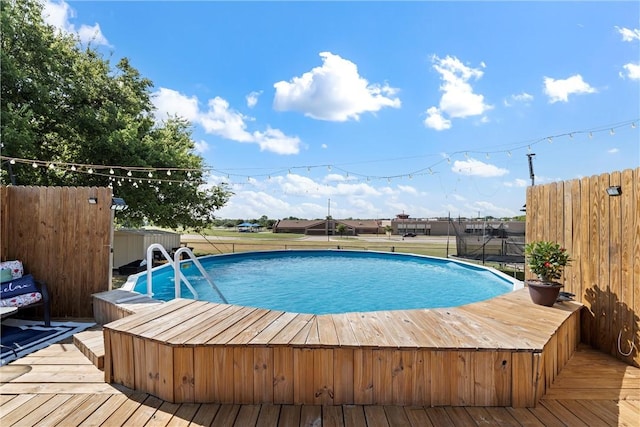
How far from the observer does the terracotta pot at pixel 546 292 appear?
2909 mm

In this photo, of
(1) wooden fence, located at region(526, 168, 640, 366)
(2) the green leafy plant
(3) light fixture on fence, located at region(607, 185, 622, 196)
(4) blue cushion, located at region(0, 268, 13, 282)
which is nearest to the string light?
(4) blue cushion, located at region(0, 268, 13, 282)

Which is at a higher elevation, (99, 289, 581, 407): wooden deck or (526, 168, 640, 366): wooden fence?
(526, 168, 640, 366): wooden fence

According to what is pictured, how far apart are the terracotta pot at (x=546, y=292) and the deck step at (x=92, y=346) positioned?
13.4ft

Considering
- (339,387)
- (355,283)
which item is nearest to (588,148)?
(355,283)

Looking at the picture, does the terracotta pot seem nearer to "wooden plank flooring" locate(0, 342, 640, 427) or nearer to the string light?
"wooden plank flooring" locate(0, 342, 640, 427)

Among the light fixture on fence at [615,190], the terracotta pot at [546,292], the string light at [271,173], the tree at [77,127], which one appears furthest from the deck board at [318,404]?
the tree at [77,127]

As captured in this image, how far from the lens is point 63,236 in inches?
156

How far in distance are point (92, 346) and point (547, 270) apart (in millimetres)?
4435

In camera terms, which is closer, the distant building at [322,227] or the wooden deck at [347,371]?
the wooden deck at [347,371]

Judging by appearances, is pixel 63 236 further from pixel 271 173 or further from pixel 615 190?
pixel 615 190

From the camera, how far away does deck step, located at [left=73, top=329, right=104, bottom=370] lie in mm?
2477

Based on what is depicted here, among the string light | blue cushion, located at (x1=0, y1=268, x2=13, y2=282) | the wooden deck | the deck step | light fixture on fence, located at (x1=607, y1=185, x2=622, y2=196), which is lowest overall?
the deck step

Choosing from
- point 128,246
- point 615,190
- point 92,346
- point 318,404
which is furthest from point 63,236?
point 615,190

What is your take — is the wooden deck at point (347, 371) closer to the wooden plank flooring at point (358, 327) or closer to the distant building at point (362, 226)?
the wooden plank flooring at point (358, 327)
